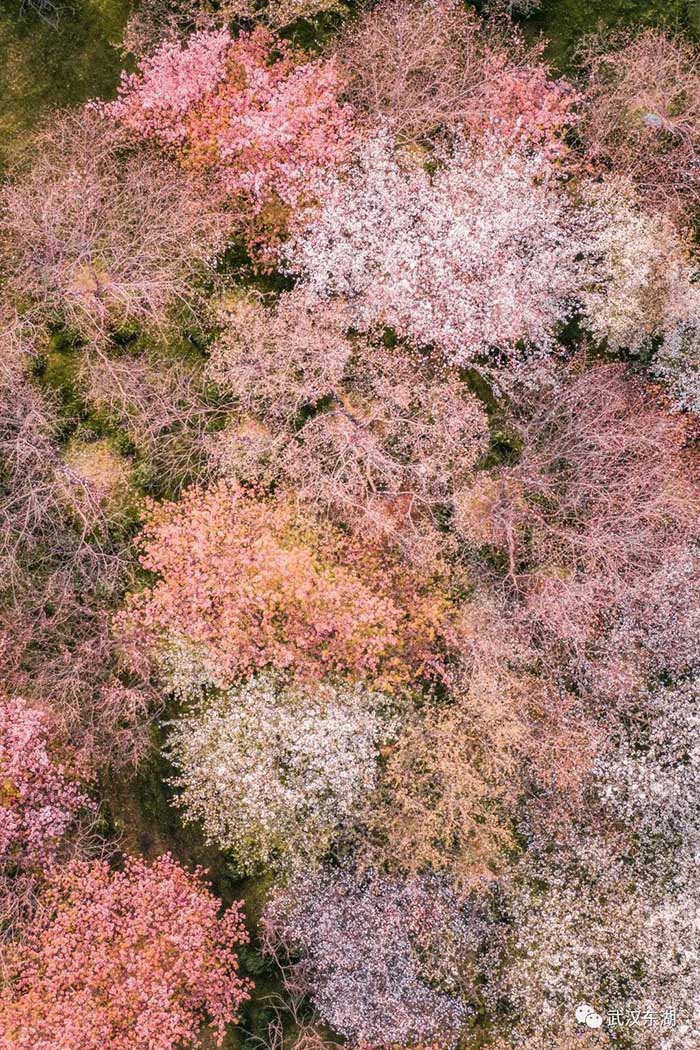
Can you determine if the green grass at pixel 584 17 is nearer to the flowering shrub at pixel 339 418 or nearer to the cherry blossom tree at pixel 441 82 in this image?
the cherry blossom tree at pixel 441 82

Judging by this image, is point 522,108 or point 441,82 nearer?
point 441,82

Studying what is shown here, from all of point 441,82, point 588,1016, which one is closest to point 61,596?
point 441,82

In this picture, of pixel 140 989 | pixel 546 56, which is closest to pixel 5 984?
pixel 140 989

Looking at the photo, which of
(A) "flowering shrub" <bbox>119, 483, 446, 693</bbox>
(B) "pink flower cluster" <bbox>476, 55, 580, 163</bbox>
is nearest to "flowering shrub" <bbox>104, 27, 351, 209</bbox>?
(B) "pink flower cluster" <bbox>476, 55, 580, 163</bbox>

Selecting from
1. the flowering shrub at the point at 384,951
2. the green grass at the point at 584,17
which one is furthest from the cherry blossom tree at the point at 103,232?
the flowering shrub at the point at 384,951

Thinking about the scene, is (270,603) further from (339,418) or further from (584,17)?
(584,17)

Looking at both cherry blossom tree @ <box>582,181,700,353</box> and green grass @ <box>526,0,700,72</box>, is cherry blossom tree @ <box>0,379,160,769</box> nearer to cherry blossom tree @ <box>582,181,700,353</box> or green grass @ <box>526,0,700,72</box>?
cherry blossom tree @ <box>582,181,700,353</box>

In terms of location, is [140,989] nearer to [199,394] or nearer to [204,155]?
[199,394]
